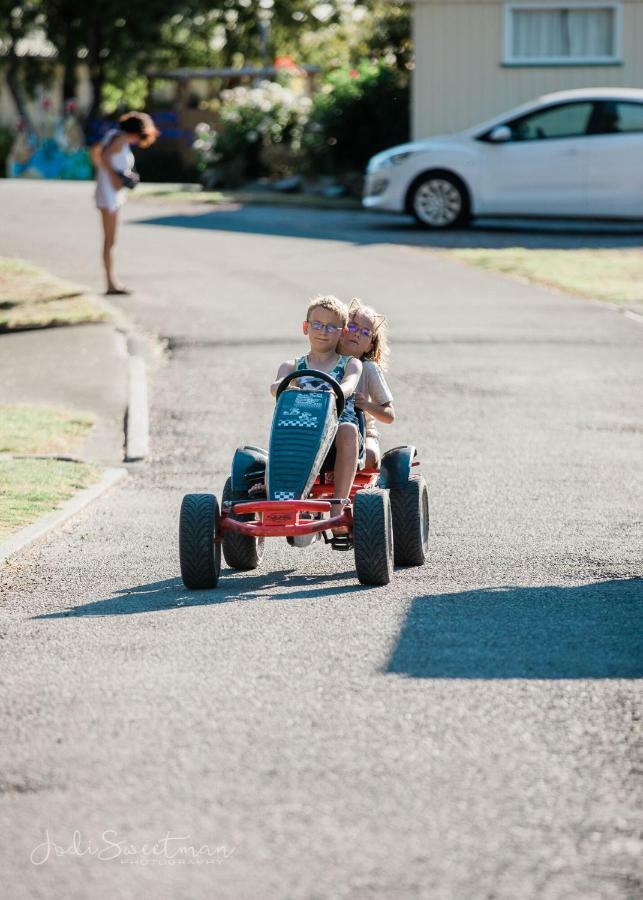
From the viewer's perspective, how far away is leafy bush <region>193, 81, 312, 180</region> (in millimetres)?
33531

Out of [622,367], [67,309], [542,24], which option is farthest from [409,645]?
[542,24]

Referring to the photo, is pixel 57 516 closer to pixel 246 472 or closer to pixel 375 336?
pixel 246 472

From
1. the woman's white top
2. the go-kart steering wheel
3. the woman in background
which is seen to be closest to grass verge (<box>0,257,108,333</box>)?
the woman in background

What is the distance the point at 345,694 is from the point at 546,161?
1918 centimetres

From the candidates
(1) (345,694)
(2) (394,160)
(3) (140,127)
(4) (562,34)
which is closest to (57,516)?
(1) (345,694)

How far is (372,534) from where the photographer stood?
22.6 feet

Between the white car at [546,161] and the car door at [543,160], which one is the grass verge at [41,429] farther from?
the car door at [543,160]

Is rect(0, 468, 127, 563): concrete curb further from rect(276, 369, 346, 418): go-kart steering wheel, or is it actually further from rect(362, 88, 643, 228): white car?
rect(362, 88, 643, 228): white car

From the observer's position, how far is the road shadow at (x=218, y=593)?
6.74m

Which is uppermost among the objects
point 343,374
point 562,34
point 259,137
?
point 562,34

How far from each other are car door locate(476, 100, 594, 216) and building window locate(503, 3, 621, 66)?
5482 millimetres

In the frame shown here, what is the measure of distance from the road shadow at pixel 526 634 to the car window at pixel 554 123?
1739cm

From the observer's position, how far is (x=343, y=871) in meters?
3.90

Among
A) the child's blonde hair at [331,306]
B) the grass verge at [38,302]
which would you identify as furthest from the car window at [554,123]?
the child's blonde hair at [331,306]
